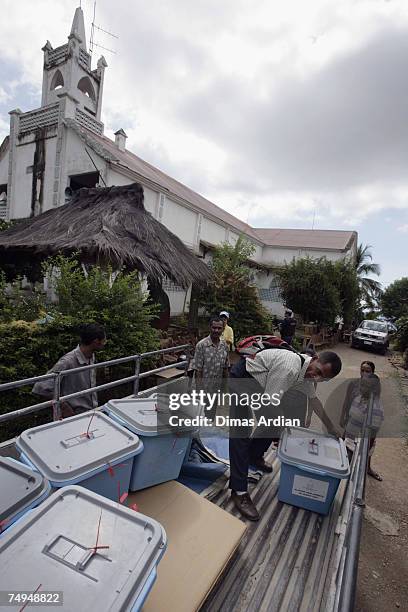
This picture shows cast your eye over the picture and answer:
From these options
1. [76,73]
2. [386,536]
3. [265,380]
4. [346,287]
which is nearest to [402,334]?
[346,287]

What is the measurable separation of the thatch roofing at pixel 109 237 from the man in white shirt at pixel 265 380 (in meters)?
4.61

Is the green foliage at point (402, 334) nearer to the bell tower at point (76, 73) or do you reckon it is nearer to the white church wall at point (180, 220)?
the white church wall at point (180, 220)

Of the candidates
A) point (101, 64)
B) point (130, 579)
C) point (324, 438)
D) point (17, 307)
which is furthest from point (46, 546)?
point (101, 64)

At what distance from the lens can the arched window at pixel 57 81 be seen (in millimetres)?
11845

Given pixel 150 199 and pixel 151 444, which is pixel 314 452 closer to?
pixel 151 444

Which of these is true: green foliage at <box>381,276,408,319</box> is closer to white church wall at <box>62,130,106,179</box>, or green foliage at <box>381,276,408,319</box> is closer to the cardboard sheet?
white church wall at <box>62,130,106,179</box>

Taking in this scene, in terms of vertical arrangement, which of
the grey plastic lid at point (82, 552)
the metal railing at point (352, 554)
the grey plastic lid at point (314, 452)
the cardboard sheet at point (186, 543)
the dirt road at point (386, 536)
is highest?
the metal railing at point (352, 554)

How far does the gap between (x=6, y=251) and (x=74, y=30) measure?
9.74 meters

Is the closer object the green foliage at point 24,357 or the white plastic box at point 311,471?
the white plastic box at point 311,471

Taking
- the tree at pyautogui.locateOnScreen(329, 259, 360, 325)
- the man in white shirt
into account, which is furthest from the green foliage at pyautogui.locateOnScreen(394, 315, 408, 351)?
the man in white shirt

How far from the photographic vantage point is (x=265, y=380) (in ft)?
8.80

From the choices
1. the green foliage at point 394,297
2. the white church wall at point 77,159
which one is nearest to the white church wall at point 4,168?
the white church wall at point 77,159

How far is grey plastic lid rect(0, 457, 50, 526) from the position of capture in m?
1.39

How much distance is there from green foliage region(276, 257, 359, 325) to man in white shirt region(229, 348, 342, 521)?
40.0 feet
